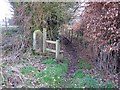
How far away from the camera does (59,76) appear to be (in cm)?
249

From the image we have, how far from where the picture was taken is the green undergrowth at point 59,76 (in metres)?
2.43

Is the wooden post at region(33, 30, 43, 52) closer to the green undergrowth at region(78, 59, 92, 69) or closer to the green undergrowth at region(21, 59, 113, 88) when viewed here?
the green undergrowth at region(21, 59, 113, 88)

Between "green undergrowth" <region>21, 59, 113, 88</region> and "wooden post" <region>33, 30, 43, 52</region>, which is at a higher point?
"wooden post" <region>33, 30, 43, 52</region>

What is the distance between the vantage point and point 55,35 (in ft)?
8.29

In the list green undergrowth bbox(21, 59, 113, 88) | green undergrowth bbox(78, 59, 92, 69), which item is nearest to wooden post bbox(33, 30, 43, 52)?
green undergrowth bbox(21, 59, 113, 88)

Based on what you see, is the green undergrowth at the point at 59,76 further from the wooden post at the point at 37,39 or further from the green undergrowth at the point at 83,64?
the wooden post at the point at 37,39

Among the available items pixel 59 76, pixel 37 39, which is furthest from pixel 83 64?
pixel 37 39

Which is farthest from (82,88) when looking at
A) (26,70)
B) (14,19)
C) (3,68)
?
(14,19)

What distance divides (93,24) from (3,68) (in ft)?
3.32

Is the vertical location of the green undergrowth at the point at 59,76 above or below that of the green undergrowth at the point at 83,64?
below

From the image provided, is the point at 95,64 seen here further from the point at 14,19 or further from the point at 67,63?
the point at 14,19

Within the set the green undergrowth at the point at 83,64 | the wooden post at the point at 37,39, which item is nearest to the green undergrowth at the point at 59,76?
the green undergrowth at the point at 83,64

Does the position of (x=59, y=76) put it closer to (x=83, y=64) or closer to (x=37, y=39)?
(x=83, y=64)

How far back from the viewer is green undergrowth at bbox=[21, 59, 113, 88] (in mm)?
2432
